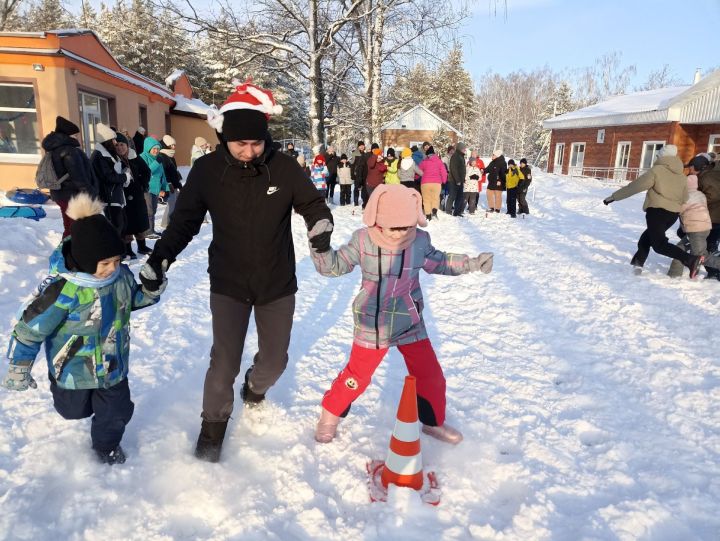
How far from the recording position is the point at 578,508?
8.38ft

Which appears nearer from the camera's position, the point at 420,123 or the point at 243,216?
the point at 243,216

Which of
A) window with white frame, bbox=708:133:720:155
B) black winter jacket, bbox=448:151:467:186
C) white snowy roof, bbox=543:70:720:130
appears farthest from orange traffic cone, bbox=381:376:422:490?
window with white frame, bbox=708:133:720:155

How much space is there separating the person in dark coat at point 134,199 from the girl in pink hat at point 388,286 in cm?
494

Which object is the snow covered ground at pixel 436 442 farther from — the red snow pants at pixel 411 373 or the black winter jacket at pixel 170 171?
the black winter jacket at pixel 170 171

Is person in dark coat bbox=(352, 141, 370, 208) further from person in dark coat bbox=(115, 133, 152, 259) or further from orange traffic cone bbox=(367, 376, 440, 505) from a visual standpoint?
orange traffic cone bbox=(367, 376, 440, 505)

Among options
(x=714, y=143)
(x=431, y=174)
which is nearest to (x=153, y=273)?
(x=431, y=174)

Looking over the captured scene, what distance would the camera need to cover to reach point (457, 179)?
13.5 m

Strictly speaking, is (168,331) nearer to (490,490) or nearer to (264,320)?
(264,320)

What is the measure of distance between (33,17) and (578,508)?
56993 millimetres

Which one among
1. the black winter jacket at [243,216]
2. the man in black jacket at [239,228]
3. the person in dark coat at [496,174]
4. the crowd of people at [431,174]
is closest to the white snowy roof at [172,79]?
the crowd of people at [431,174]

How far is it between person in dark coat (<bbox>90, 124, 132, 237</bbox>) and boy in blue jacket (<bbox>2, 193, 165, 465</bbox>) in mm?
4115

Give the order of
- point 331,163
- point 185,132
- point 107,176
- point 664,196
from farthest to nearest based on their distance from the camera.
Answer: point 185,132, point 331,163, point 664,196, point 107,176

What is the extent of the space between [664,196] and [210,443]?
6.59 m

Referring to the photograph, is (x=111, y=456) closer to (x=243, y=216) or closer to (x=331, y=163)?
(x=243, y=216)
